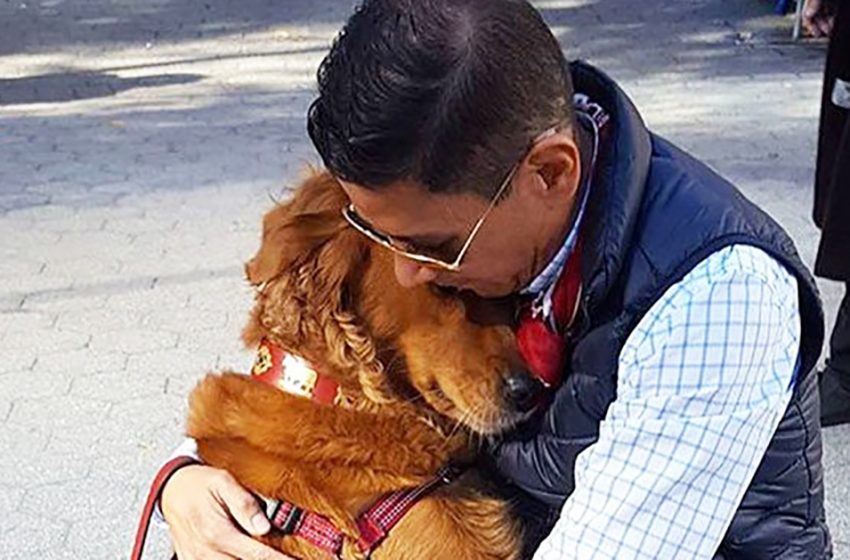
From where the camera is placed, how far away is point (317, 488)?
1.97 meters

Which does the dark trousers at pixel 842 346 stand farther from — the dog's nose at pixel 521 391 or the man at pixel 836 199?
the dog's nose at pixel 521 391

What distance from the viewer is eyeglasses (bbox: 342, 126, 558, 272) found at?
1.52m

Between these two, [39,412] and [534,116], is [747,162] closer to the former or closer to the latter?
[39,412]

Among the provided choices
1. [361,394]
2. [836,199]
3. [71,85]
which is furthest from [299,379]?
[71,85]

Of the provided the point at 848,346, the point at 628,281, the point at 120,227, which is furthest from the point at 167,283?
the point at 628,281

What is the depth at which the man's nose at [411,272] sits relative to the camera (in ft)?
5.63

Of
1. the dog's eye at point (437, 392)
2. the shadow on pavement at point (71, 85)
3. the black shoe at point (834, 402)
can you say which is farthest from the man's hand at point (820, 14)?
the shadow on pavement at point (71, 85)

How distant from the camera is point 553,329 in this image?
69.7 inches

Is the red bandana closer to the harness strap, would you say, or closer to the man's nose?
the man's nose

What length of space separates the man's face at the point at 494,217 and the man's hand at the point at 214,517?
0.53 m

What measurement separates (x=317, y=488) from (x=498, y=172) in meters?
0.70

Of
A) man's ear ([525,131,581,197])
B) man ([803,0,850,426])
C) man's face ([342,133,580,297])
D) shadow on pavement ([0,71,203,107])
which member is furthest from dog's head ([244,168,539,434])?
shadow on pavement ([0,71,203,107])

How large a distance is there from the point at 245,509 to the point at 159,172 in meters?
5.52

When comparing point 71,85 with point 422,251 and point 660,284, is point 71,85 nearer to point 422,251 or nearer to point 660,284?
point 422,251
